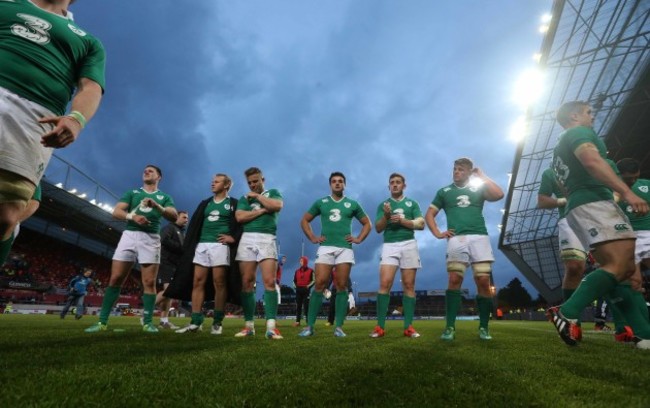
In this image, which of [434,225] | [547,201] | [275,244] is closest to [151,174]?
[275,244]

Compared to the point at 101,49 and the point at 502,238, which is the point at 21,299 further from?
the point at 502,238

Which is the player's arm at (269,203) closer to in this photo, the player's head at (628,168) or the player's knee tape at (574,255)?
the player's knee tape at (574,255)

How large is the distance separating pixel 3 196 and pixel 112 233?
128 feet

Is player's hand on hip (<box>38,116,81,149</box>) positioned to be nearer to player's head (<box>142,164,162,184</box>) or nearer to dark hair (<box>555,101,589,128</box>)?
dark hair (<box>555,101,589,128</box>)

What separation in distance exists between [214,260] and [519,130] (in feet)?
55.7

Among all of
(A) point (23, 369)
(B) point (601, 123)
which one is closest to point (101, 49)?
(A) point (23, 369)

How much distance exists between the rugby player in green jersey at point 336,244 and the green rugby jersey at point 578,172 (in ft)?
9.26

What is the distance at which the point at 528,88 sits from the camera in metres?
15.2

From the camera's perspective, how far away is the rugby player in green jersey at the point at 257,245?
5027 mm

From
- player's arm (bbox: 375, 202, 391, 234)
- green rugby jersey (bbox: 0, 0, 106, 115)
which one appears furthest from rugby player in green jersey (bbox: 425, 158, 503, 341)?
green rugby jersey (bbox: 0, 0, 106, 115)

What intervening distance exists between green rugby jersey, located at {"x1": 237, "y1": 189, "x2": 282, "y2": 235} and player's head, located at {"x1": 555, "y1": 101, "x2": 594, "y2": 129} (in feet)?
11.8

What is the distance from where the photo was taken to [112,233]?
3556cm

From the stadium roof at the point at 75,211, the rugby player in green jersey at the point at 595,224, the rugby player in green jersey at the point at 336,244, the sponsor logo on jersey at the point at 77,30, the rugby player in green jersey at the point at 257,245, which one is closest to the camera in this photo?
the sponsor logo on jersey at the point at 77,30

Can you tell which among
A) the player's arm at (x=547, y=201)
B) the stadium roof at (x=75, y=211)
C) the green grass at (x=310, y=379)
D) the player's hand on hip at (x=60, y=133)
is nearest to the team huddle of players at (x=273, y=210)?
the player's hand on hip at (x=60, y=133)
